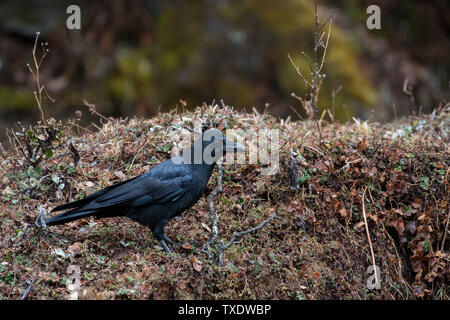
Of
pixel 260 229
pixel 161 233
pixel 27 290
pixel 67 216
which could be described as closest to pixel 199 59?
pixel 260 229

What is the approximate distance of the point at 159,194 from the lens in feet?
13.6

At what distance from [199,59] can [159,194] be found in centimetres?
528

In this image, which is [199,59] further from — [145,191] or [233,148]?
[145,191]

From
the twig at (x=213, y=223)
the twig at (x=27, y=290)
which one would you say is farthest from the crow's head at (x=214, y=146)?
the twig at (x=27, y=290)

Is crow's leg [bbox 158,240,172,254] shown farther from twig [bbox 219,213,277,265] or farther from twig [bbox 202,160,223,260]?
twig [bbox 219,213,277,265]

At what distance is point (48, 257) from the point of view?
13.1ft

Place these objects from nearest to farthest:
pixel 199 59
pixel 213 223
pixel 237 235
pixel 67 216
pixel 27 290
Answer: pixel 27 290 → pixel 67 216 → pixel 237 235 → pixel 213 223 → pixel 199 59

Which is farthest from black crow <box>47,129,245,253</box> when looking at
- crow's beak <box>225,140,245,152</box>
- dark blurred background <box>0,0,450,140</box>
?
dark blurred background <box>0,0,450,140</box>

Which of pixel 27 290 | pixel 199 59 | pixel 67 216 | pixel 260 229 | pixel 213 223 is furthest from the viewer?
pixel 199 59

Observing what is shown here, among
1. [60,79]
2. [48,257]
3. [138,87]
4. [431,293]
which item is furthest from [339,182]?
[60,79]

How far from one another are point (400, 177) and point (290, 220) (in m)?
1.17

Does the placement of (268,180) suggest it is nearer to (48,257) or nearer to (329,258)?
(329,258)

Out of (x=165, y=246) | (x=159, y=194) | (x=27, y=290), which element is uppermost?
(x=159, y=194)

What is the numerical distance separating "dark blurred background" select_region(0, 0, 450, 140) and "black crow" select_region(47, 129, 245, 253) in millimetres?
4423
